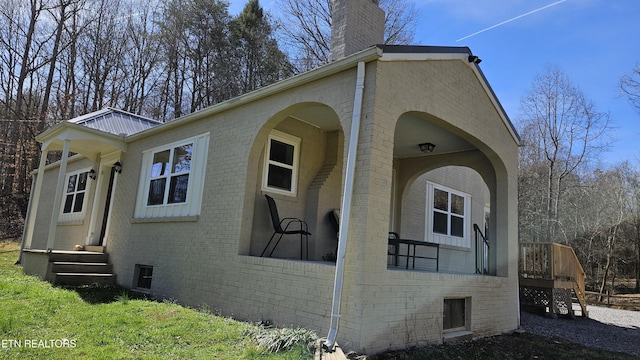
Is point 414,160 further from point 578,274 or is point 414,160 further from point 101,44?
point 101,44

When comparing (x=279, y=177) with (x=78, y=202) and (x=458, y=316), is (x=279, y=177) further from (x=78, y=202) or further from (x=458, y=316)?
(x=78, y=202)

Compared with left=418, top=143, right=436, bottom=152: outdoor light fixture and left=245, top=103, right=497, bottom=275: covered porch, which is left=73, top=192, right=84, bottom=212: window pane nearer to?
left=245, top=103, right=497, bottom=275: covered porch

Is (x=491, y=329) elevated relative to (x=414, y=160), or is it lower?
lower

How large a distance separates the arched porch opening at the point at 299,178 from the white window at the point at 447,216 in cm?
387

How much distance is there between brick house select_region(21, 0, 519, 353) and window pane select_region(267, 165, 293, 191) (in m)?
0.02

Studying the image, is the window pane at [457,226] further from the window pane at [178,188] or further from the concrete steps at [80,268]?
the concrete steps at [80,268]

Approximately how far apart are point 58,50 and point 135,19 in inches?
165

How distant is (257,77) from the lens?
858 inches

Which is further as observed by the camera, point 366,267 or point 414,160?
point 414,160

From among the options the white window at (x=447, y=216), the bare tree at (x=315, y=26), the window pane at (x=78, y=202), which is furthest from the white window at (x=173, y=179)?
the bare tree at (x=315, y=26)

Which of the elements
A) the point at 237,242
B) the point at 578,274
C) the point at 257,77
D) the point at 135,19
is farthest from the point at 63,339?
the point at 135,19

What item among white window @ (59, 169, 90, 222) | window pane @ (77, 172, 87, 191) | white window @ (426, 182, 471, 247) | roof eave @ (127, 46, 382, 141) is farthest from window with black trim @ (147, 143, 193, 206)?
white window @ (426, 182, 471, 247)

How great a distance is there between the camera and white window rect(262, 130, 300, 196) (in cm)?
719

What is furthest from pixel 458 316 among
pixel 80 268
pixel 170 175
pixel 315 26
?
pixel 315 26
